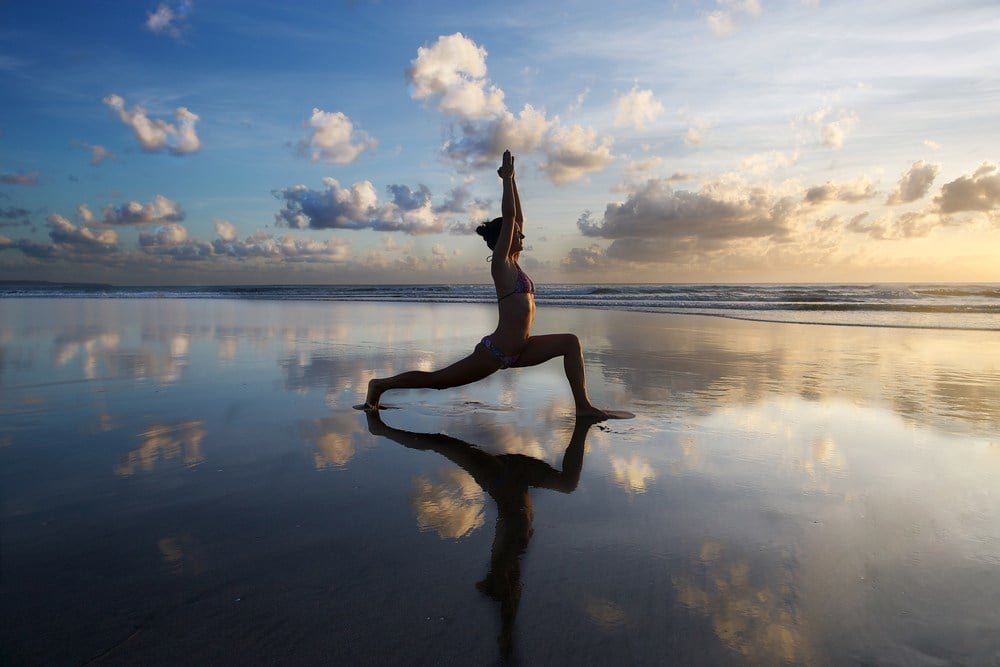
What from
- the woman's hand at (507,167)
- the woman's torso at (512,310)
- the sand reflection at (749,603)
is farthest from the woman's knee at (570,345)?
the sand reflection at (749,603)

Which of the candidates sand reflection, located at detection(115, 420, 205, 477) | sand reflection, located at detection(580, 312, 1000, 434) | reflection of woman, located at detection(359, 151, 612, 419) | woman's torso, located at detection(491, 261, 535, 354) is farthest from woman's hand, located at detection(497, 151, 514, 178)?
sand reflection, located at detection(115, 420, 205, 477)

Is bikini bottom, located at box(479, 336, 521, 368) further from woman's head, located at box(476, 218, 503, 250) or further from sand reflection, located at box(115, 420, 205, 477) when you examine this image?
sand reflection, located at box(115, 420, 205, 477)

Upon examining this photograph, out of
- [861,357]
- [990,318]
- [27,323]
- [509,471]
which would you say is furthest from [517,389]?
[990,318]

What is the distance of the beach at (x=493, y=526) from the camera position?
2078 millimetres

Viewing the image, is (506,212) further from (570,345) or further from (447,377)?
(447,377)

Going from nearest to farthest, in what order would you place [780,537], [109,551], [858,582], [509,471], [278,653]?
[278,653]
[858,582]
[109,551]
[780,537]
[509,471]

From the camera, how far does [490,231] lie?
18.3ft

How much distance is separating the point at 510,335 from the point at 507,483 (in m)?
1.95

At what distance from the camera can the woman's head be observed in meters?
5.52

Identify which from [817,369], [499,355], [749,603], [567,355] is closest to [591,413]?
[567,355]

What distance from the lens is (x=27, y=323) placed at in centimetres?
1484

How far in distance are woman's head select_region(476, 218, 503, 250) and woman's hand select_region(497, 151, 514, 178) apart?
403 millimetres

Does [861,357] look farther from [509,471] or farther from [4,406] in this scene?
[4,406]

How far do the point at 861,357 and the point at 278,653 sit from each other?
10.4 meters
